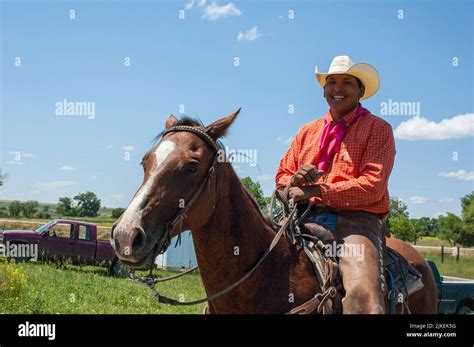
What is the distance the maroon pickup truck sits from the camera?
815 inches

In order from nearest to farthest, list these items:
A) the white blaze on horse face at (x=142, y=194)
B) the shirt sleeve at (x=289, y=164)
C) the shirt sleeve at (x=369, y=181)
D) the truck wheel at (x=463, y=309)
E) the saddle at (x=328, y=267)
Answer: the white blaze on horse face at (x=142, y=194)
the saddle at (x=328, y=267)
the shirt sleeve at (x=369, y=181)
the shirt sleeve at (x=289, y=164)
the truck wheel at (x=463, y=309)

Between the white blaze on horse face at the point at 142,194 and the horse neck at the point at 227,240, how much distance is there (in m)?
0.51

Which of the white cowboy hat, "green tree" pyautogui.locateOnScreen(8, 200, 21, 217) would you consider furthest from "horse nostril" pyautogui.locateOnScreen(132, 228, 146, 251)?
"green tree" pyautogui.locateOnScreen(8, 200, 21, 217)

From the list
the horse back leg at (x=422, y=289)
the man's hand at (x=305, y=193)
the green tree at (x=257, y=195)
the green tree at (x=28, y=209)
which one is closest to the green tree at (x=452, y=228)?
the green tree at (x=257, y=195)

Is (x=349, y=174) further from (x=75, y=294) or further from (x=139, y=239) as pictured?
(x=75, y=294)

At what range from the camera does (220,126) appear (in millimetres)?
4223

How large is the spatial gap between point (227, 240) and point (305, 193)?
883 millimetres

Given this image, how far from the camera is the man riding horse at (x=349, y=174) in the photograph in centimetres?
436

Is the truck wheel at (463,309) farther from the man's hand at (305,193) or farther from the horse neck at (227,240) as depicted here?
the horse neck at (227,240)
